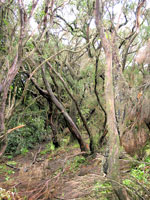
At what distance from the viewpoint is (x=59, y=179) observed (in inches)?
181

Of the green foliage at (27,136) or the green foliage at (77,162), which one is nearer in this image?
the green foliage at (77,162)

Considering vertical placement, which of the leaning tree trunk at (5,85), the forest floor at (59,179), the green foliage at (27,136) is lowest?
the forest floor at (59,179)

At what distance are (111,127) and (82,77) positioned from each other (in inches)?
262

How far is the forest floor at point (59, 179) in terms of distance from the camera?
2404 mm

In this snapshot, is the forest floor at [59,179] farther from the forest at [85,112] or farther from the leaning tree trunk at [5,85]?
the leaning tree trunk at [5,85]

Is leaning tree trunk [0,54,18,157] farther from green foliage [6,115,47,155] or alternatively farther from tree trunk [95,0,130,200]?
green foliage [6,115,47,155]

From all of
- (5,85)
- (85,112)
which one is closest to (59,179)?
(5,85)

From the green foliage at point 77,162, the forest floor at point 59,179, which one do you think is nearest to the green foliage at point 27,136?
the forest floor at point 59,179

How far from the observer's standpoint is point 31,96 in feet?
33.1

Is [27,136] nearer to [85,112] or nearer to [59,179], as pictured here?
[85,112]

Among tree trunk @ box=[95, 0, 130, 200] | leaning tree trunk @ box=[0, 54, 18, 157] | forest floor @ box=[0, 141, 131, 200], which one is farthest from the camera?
leaning tree trunk @ box=[0, 54, 18, 157]

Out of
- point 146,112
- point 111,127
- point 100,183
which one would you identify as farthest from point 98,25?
point 100,183

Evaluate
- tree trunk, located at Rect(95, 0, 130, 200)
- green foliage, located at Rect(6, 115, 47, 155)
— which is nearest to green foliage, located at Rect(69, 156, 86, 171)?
green foliage, located at Rect(6, 115, 47, 155)

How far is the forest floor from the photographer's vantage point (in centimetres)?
240
